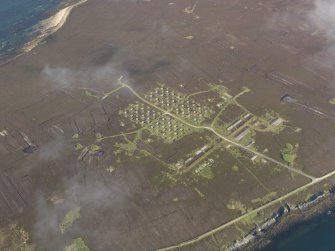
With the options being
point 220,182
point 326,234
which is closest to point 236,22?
point 220,182

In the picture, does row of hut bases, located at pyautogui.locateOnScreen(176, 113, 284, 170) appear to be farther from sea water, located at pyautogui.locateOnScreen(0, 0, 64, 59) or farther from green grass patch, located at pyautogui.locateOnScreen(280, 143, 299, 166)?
sea water, located at pyautogui.locateOnScreen(0, 0, 64, 59)

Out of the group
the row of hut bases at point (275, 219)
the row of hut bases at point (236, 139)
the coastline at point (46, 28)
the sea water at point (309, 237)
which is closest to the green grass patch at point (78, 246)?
the row of hut bases at point (236, 139)

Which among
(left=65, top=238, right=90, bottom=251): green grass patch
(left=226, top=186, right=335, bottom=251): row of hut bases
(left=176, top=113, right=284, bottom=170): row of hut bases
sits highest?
(left=65, top=238, right=90, bottom=251): green grass patch

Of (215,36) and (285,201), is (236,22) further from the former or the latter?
(285,201)

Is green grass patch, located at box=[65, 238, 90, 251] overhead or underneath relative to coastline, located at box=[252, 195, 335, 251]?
overhead

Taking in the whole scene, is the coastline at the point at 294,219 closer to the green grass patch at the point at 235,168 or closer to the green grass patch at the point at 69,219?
the green grass patch at the point at 235,168

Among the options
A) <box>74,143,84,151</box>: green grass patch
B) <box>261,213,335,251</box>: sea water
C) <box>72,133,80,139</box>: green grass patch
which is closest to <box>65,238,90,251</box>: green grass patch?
<box>74,143,84,151</box>: green grass patch

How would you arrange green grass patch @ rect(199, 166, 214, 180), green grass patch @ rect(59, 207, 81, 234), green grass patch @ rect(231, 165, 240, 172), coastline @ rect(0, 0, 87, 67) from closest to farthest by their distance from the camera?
green grass patch @ rect(59, 207, 81, 234) → green grass patch @ rect(199, 166, 214, 180) → green grass patch @ rect(231, 165, 240, 172) → coastline @ rect(0, 0, 87, 67)

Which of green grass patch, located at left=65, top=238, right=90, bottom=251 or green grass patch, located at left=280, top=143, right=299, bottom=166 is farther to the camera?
green grass patch, located at left=280, top=143, right=299, bottom=166

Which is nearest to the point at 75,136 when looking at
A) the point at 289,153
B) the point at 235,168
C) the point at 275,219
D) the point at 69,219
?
the point at 69,219
